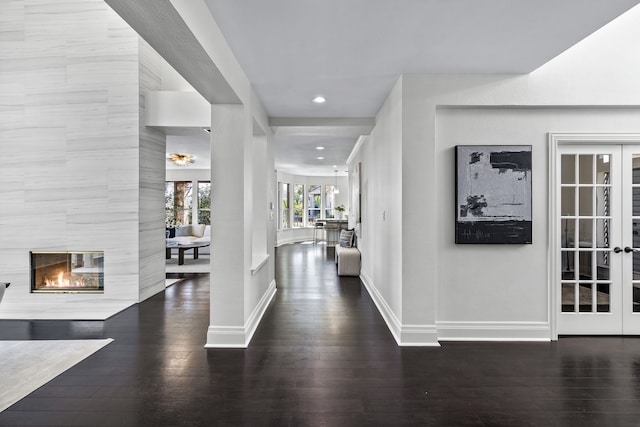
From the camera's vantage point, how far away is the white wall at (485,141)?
10.6 feet

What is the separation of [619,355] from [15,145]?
7.42 m

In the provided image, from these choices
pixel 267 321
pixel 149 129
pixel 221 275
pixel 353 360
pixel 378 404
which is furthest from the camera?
pixel 149 129

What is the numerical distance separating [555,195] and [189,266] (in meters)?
6.96

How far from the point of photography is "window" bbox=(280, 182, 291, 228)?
12.5m

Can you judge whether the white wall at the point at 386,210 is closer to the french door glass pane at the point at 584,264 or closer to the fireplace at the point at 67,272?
the french door glass pane at the point at 584,264

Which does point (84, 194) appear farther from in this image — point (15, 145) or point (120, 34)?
point (120, 34)

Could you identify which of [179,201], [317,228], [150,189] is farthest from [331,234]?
[150,189]

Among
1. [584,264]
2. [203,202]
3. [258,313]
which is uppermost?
[203,202]

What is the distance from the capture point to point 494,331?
3.39 meters

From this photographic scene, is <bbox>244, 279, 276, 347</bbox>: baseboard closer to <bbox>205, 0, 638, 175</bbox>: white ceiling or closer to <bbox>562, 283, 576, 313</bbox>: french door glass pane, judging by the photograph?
<bbox>205, 0, 638, 175</bbox>: white ceiling

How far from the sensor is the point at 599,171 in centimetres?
342

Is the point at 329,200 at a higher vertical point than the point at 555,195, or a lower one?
higher

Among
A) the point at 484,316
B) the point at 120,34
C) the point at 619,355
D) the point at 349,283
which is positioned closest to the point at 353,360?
the point at 484,316

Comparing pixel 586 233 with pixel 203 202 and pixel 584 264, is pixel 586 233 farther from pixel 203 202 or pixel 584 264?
pixel 203 202
